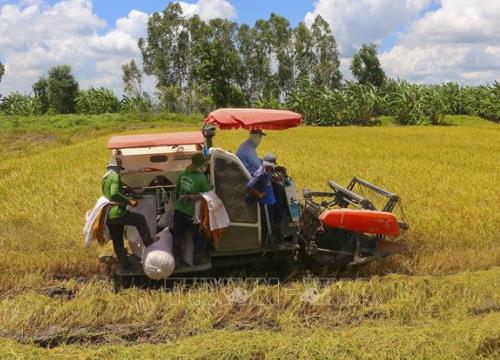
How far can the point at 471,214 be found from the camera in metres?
8.02

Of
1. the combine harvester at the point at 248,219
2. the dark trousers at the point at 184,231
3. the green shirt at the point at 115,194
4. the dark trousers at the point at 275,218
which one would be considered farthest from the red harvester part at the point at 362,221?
the green shirt at the point at 115,194

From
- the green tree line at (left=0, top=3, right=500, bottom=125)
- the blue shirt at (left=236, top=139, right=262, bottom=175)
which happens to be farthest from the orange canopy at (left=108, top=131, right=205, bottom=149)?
the green tree line at (left=0, top=3, right=500, bottom=125)

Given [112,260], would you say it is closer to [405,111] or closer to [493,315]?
[493,315]

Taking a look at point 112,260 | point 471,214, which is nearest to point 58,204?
point 112,260

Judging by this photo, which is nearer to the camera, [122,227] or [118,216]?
[118,216]

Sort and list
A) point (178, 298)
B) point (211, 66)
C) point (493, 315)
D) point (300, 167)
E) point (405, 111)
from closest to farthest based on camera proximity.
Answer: point (493, 315) < point (178, 298) < point (300, 167) < point (405, 111) < point (211, 66)

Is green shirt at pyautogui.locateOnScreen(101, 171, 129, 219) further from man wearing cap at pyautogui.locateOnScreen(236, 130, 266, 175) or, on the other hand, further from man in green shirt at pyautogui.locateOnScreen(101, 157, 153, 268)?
man wearing cap at pyautogui.locateOnScreen(236, 130, 266, 175)

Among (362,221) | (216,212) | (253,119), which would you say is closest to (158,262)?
(216,212)

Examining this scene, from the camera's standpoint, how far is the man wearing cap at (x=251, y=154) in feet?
19.2

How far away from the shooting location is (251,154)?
19.2ft

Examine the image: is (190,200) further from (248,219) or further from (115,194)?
(115,194)

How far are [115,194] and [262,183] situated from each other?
1.42 metres

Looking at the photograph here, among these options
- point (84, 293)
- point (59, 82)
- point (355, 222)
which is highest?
point (59, 82)

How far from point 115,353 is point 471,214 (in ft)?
18.9
